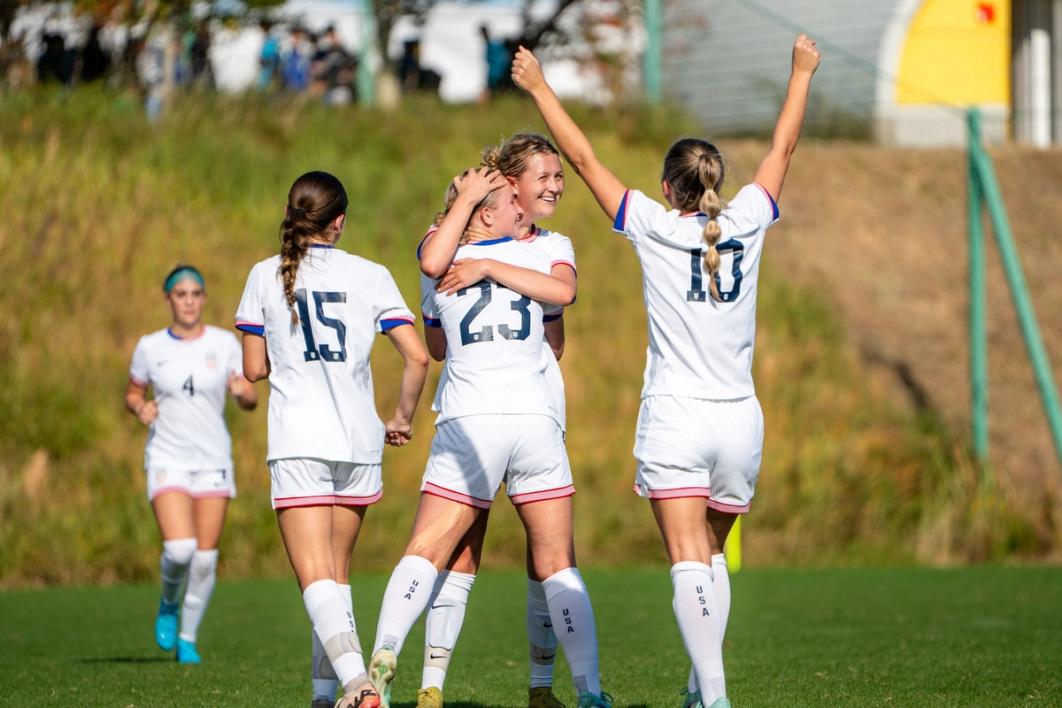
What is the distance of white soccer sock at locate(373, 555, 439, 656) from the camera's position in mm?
5465

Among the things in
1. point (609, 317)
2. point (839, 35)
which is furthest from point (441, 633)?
point (839, 35)

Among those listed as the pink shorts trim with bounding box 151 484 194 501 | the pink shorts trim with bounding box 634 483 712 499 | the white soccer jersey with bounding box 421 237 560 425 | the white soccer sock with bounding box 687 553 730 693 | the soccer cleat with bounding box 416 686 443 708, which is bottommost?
the soccer cleat with bounding box 416 686 443 708

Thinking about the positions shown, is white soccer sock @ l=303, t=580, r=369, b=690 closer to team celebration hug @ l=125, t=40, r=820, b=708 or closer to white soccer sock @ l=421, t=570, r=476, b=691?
team celebration hug @ l=125, t=40, r=820, b=708

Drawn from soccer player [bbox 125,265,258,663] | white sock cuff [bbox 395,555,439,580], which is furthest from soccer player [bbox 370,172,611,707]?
soccer player [bbox 125,265,258,663]

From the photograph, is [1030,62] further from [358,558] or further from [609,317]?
[358,558]

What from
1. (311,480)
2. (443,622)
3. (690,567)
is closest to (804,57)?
(690,567)

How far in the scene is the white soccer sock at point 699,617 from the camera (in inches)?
211

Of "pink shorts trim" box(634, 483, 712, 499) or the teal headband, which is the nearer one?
"pink shorts trim" box(634, 483, 712, 499)

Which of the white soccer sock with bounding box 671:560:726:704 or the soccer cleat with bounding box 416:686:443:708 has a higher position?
the white soccer sock with bounding box 671:560:726:704

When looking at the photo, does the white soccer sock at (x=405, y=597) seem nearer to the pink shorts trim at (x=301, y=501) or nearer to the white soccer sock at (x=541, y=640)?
the pink shorts trim at (x=301, y=501)

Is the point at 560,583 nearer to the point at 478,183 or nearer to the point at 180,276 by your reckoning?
the point at 478,183

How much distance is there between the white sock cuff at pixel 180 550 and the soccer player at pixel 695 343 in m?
3.89

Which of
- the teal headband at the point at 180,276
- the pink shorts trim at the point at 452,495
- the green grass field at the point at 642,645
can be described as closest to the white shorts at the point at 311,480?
the pink shorts trim at the point at 452,495

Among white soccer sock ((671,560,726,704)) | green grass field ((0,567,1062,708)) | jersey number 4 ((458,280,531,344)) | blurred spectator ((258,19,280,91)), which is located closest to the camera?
white soccer sock ((671,560,726,704))
